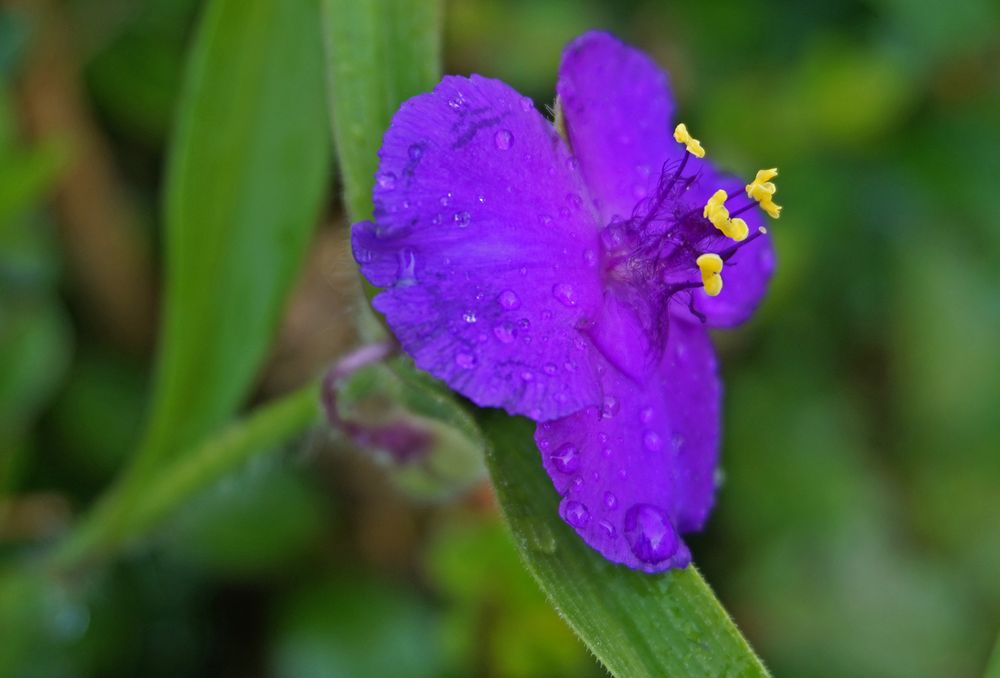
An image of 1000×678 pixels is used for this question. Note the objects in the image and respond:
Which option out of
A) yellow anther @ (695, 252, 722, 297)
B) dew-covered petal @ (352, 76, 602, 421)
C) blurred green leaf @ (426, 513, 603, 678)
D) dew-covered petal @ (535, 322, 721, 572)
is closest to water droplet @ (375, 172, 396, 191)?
dew-covered petal @ (352, 76, 602, 421)

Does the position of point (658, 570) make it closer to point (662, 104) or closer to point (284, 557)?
point (662, 104)

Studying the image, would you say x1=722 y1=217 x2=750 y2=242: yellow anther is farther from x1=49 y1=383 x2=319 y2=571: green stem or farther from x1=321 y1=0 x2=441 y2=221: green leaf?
x1=49 y1=383 x2=319 y2=571: green stem

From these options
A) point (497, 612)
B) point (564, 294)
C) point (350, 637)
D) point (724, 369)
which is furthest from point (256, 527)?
point (564, 294)

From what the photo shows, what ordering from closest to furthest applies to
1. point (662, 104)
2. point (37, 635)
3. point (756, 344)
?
point (662, 104) → point (37, 635) → point (756, 344)

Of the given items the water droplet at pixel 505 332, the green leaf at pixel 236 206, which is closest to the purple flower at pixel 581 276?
the water droplet at pixel 505 332

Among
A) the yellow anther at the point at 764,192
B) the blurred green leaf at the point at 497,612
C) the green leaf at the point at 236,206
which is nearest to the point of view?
the yellow anther at the point at 764,192

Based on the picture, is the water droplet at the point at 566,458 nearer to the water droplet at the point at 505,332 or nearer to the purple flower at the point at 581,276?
the purple flower at the point at 581,276

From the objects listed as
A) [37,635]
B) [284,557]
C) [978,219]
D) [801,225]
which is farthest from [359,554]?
[978,219]
